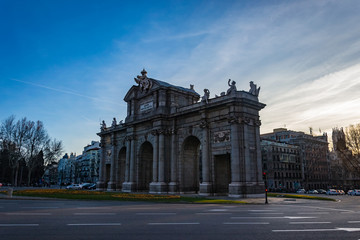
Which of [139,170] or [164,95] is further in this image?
[139,170]

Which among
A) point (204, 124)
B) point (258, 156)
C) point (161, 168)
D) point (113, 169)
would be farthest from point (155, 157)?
point (258, 156)

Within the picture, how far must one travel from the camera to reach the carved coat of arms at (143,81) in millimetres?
45709

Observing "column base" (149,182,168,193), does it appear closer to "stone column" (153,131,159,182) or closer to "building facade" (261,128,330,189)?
"stone column" (153,131,159,182)

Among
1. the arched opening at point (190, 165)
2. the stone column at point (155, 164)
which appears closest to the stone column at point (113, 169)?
the stone column at point (155, 164)

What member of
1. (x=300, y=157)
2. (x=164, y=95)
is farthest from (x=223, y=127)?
(x=300, y=157)

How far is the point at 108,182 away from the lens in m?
52.9

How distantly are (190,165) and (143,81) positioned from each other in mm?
15903

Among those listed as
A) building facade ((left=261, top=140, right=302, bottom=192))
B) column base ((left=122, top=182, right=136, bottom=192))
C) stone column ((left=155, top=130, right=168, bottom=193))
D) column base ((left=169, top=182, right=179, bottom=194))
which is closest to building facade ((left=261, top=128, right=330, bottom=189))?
building facade ((left=261, top=140, right=302, bottom=192))

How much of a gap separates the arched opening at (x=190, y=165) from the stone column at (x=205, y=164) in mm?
3837

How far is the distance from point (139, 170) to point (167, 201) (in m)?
21.1

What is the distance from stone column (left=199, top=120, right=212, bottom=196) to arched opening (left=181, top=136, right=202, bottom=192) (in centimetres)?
384

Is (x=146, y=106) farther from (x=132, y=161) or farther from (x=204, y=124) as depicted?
(x=204, y=124)

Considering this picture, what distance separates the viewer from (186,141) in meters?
40.4

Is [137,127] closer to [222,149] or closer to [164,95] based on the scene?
[164,95]
